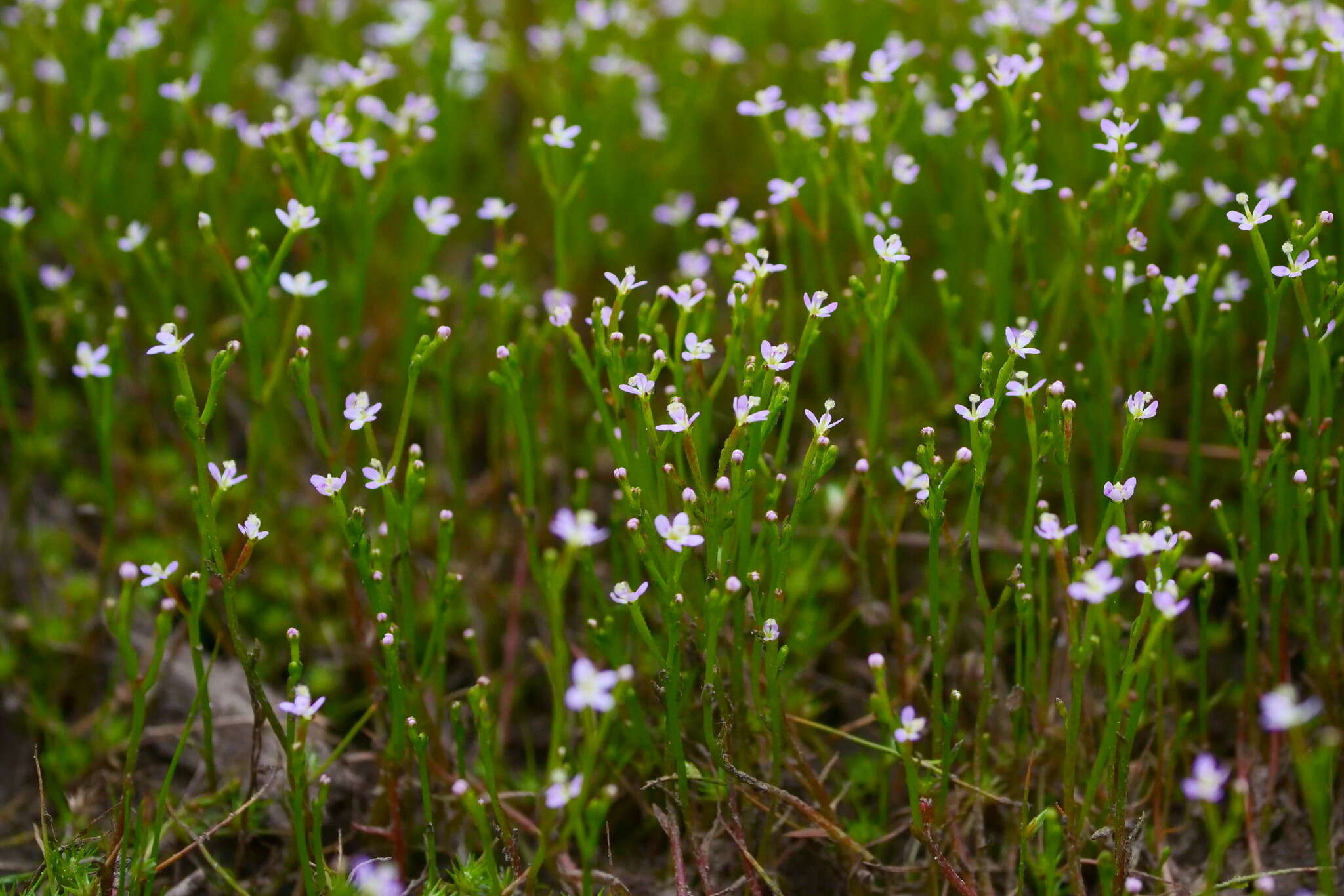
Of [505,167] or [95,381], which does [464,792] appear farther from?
[505,167]

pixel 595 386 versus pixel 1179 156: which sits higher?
pixel 1179 156

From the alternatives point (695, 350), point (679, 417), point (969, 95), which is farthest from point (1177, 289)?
point (679, 417)

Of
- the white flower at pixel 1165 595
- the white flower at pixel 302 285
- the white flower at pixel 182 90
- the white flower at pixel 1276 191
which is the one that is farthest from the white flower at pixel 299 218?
the white flower at pixel 1276 191

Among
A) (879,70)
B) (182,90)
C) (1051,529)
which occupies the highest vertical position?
(879,70)

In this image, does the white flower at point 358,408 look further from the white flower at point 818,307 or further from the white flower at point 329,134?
the white flower at point 818,307

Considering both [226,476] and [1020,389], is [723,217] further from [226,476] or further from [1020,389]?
[226,476]

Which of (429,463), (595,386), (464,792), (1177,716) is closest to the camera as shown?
(464,792)

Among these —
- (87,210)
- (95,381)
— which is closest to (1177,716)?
(95,381)
